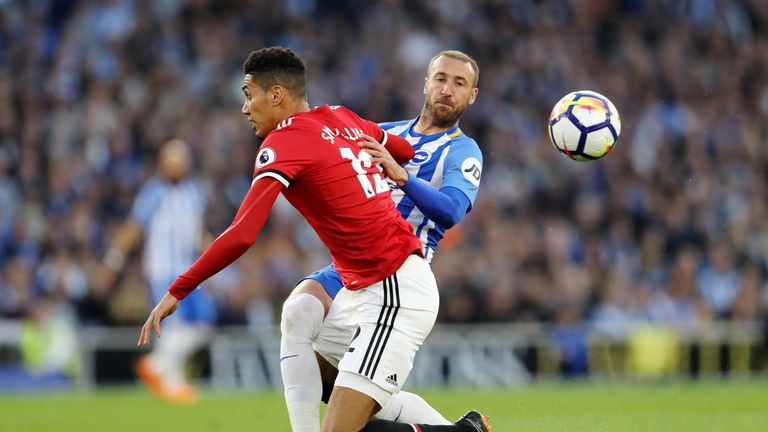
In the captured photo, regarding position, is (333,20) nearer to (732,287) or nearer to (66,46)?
(66,46)

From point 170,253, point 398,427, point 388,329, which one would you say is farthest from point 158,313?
point 170,253

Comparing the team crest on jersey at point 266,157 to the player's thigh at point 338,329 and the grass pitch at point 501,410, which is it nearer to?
Result: the player's thigh at point 338,329

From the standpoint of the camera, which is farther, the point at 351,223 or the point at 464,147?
the point at 464,147

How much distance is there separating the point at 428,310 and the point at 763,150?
1595 cm

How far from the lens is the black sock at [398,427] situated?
578cm

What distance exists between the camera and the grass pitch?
364 inches

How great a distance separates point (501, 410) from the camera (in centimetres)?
1065

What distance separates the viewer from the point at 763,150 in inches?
801

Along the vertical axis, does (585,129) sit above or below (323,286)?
above

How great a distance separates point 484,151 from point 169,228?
7.09 metres

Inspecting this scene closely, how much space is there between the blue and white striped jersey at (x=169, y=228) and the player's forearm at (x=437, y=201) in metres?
Result: 6.58

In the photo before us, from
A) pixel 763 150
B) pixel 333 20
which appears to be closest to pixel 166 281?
pixel 333 20

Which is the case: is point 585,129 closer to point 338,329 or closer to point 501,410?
point 338,329

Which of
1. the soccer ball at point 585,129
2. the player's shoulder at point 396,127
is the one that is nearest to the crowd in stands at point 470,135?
the soccer ball at point 585,129
